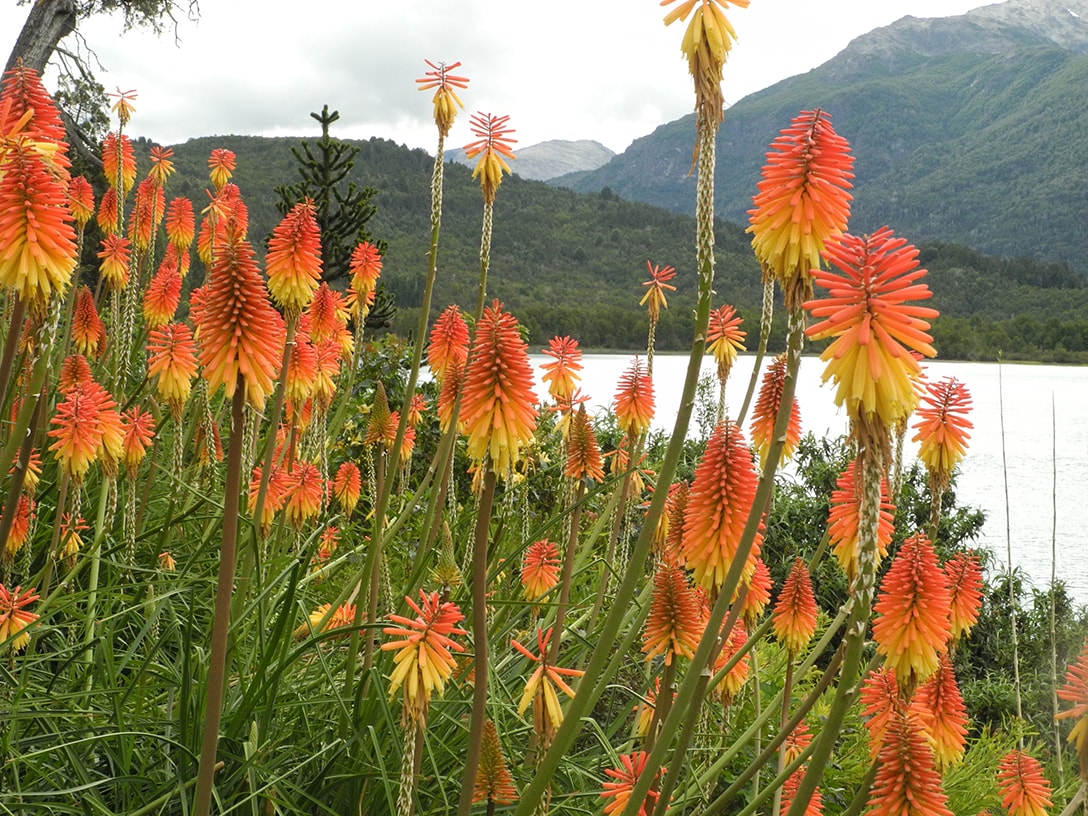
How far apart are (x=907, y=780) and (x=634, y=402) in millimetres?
2220

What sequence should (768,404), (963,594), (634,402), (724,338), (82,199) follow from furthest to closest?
(82,199) → (724,338) → (634,402) → (768,404) → (963,594)

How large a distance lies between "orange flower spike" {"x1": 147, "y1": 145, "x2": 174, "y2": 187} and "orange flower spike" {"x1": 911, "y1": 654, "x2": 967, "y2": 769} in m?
6.81

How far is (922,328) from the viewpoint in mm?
1645

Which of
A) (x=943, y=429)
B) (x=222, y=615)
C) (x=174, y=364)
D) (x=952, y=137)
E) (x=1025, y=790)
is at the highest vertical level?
(x=952, y=137)

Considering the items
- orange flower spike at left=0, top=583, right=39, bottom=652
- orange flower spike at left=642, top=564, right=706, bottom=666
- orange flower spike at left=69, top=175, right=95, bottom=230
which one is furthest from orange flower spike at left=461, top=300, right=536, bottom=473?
orange flower spike at left=69, top=175, right=95, bottom=230

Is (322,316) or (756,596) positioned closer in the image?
(756,596)

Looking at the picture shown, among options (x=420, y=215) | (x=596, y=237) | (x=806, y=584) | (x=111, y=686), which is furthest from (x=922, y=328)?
(x=596, y=237)

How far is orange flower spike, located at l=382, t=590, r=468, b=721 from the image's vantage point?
2.13 meters

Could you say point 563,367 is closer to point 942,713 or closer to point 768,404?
point 768,404

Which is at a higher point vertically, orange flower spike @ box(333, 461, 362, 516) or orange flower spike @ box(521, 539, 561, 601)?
orange flower spike @ box(333, 461, 362, 516)

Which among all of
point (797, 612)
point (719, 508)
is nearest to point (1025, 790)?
point (797, 612)

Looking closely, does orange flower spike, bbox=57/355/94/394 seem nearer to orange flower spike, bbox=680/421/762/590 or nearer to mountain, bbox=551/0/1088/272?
mountain, bbox=551/0/1088/272

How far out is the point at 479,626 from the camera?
195cm

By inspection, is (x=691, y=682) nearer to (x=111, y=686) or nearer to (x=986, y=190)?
(x=111, y=686)
